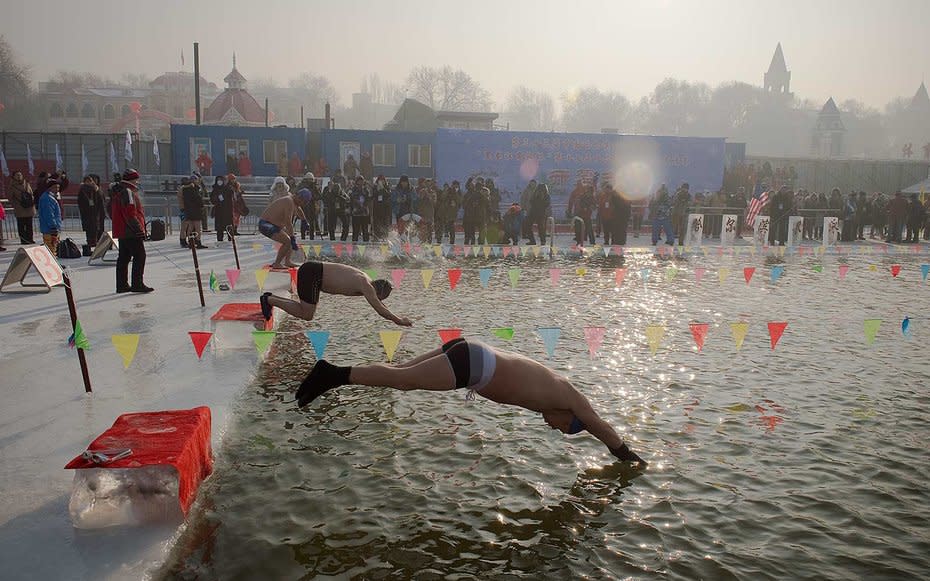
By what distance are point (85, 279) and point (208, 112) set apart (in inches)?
2206

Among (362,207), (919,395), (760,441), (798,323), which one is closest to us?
(760,441)

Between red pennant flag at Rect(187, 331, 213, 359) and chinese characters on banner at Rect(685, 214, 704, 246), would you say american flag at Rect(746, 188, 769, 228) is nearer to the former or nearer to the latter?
chinese characters on banner at Rect(685, 214, 704, 246)

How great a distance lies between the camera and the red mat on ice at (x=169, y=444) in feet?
13.3

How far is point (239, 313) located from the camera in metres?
9.32

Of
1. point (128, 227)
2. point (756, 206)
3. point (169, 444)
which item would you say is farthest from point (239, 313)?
point (756, 206)

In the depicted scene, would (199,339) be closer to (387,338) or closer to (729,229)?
(387,338)

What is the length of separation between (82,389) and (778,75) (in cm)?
20877

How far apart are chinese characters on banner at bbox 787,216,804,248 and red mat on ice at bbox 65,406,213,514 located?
20984 mm

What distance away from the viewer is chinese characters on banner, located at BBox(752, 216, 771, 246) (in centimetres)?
2234

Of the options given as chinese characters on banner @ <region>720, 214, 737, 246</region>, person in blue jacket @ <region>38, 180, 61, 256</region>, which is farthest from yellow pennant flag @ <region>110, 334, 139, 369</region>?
chinese characters on banner @ <region>720, 214, 737, 246</region>

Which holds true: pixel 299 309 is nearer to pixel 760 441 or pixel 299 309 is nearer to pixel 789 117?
pixel 760 441

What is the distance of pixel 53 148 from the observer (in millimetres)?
38469

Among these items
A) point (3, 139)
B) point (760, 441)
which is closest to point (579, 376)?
point (760, 441)

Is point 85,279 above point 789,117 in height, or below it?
below
